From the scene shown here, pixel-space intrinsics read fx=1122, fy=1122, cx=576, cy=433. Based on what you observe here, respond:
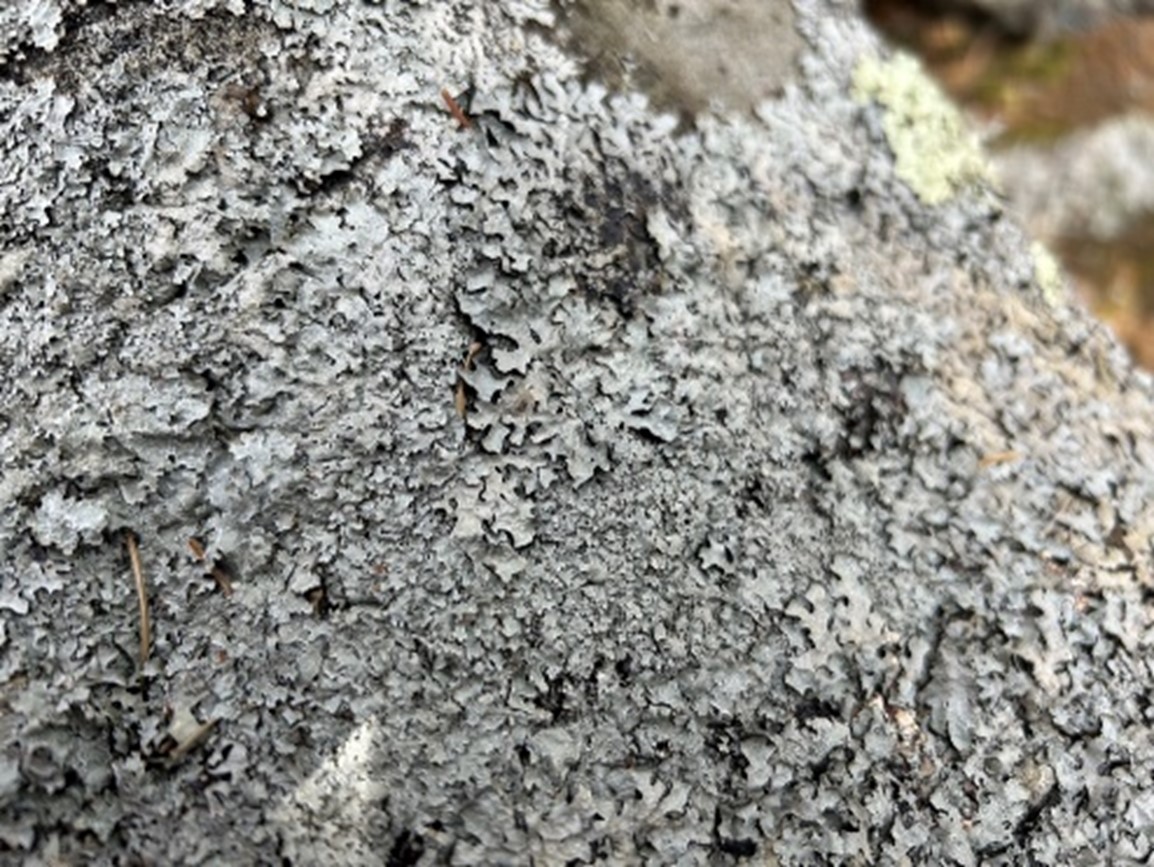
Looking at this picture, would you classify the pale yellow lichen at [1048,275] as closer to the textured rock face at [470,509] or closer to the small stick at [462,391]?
the textured rock face at [470,509]

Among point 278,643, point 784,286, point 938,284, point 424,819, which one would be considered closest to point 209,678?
point 278,643

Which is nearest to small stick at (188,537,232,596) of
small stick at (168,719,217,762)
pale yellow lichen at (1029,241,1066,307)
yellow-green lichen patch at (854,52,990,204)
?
small stick at (168,719,217,762)

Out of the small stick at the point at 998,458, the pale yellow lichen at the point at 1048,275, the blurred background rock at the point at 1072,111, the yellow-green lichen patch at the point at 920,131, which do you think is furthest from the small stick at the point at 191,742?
the blurred background rock at the point at 1072,111

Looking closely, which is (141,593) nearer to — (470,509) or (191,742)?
(191,742)

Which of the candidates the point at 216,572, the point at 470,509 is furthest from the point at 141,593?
the point at 470,509

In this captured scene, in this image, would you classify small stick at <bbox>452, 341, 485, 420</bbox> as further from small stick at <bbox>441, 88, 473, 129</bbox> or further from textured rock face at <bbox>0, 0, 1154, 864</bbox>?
small stick at <bbox>441, 88, 473, 129</bbox>

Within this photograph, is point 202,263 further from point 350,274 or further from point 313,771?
point 313,771
